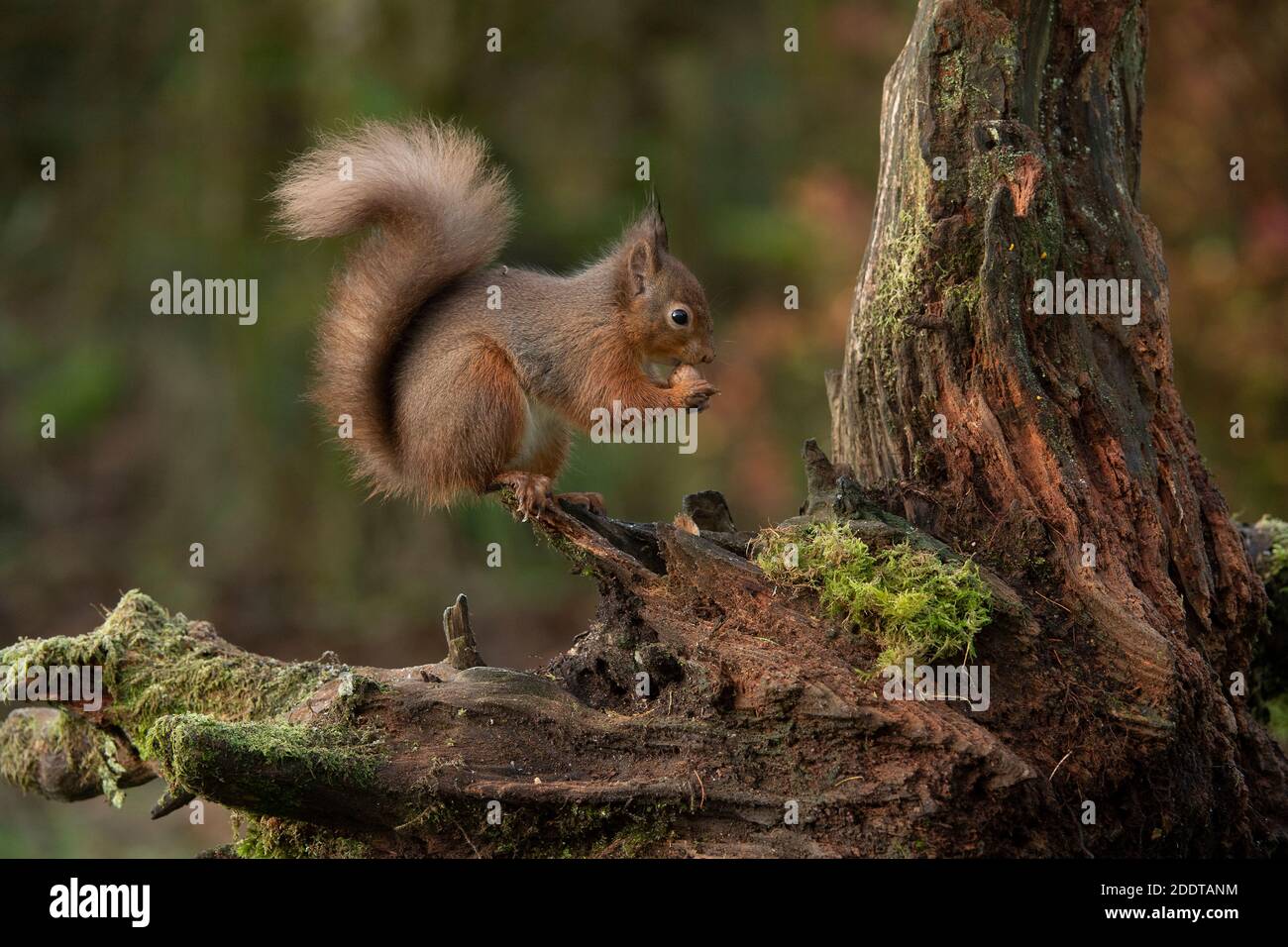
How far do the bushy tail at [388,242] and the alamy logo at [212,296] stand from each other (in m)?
4.95

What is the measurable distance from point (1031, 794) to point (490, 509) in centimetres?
763

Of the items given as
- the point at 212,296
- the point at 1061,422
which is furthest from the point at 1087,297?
the point at 212,296

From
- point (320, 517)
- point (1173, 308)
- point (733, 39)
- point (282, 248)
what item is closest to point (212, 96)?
point (282, 248)

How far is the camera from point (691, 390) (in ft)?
14.4

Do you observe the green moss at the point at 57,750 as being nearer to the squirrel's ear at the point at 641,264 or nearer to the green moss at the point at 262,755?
the green moss at the point at 262,755

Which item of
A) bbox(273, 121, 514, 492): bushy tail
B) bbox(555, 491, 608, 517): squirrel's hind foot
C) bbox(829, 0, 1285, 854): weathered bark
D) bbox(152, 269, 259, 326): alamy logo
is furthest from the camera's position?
bbox(152, 269, 259, 326): alamy logo

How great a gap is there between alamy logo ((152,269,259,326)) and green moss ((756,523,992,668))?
665cm

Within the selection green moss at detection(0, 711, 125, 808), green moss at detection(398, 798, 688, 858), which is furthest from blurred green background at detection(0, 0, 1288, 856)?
green moss at detection(398, 798, 688, 858)

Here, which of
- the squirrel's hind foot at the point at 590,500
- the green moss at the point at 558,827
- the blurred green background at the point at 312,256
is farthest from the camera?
the blurred green background at the point at 312,256

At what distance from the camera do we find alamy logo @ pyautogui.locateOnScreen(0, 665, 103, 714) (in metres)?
3.96

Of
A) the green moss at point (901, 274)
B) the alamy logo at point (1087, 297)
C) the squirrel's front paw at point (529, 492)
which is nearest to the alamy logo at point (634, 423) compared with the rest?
the squirrel's front paw at point (529, 492)

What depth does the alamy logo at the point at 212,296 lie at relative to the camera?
9.27 meters

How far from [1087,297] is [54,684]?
3367 mm

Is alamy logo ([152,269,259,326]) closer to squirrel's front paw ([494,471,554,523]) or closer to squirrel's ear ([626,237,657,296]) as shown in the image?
squirrel's ear ([626,237,657,296])
